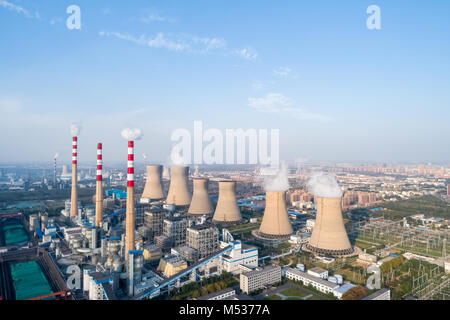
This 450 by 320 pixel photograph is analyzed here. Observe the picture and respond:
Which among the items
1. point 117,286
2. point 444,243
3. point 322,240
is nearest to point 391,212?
point 444,243

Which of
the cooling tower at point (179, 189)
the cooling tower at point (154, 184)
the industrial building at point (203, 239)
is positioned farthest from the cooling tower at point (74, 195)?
the industrial building at point (203, 239)

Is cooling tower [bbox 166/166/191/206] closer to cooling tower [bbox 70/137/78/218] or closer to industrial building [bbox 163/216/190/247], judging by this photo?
cooling tower [bbox 70/137/78/218]

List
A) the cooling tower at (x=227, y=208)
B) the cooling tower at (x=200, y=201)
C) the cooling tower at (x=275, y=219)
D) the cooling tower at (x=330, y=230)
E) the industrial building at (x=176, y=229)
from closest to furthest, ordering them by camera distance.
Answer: the cooling tower at (x=330, y=230) → the cooling tower at (x=275, y=219) → the industrial building at (x=176, y=229) → the cooling tower at (x=227, y=208) → the cooling tower at (x=200, y=201)

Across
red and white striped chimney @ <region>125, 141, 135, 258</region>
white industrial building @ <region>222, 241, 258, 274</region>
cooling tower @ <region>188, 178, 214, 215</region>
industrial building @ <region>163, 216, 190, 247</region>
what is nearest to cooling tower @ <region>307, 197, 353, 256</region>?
white industrial building @ <region>222, 241, 258, 274</region>

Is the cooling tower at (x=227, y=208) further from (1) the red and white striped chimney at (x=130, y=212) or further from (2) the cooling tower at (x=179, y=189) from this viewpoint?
(1) the red and white striped chimney at (x=130, y=212)

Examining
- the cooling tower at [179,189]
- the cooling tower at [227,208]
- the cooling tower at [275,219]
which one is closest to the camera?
the cooling tower at [275,219]

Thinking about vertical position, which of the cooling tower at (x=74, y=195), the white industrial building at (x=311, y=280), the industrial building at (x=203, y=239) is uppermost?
the cooling tower at (x=74, y=195)
